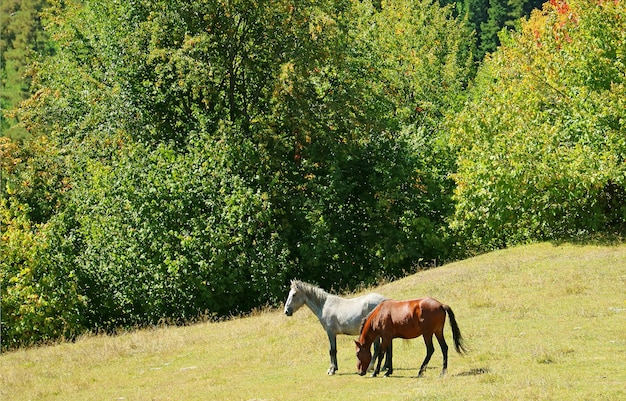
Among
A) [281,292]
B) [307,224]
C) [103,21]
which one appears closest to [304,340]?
[281,292]

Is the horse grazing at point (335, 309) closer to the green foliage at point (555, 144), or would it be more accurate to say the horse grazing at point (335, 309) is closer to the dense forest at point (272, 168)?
the dense forest at point (272, 168)

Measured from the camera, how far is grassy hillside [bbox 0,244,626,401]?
15.9 m

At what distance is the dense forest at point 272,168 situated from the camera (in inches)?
1411

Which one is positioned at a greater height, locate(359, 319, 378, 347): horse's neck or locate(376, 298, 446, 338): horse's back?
locate(376, 298, 446, 338): horse's back

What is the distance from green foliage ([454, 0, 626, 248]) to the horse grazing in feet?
60.1

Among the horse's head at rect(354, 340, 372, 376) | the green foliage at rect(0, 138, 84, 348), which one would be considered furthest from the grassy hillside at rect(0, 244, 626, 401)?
the green foliage at rect(0, 138, 84, 348)

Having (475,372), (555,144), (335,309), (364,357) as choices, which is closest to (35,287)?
(335,309)

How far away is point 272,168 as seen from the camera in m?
39.8

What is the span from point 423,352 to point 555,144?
736 inches

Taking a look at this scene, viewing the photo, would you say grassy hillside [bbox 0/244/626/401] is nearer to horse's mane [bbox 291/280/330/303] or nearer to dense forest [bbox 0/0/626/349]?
horse's mane [bbox 291/280/330/303]

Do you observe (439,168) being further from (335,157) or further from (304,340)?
(304,340)

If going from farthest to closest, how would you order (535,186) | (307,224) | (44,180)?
(44,180) → (307,224) → (535,186)

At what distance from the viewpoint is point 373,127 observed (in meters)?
39.9

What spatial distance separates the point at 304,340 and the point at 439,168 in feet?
69.8
